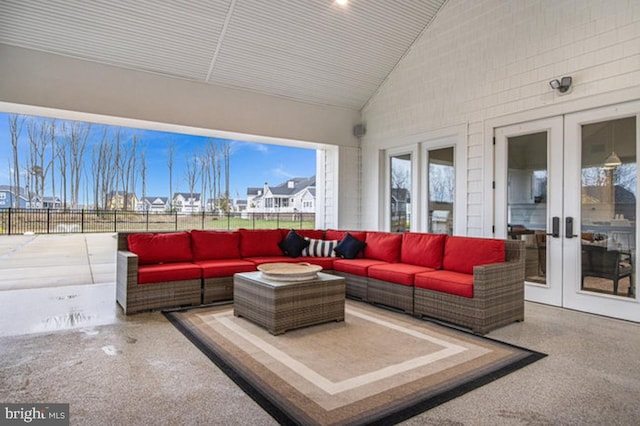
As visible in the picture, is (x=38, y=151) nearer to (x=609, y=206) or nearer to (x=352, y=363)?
(x=352, y=363)

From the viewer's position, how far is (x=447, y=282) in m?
3.71

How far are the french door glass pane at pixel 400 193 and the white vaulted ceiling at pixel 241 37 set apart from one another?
158 cm

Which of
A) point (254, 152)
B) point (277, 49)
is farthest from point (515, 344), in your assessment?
point (254, 152)

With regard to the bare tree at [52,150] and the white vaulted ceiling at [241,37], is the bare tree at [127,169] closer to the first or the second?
the bare tree at [52,150]

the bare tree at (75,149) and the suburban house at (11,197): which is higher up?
the bare tree at (75,149)

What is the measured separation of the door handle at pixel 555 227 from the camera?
14.5 feet

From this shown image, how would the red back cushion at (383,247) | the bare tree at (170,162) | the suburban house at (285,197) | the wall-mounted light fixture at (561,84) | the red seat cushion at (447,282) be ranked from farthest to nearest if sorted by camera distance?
the suburban house at (285,197)
the bare tree at (170,162)
the red back cushion at (383,247)
the wall-mounted light fixture at (561,84)
the red seat cushion at (447,282)

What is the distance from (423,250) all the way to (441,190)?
5.83ft

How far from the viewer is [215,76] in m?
5.78

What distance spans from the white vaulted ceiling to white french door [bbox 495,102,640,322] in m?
2.53

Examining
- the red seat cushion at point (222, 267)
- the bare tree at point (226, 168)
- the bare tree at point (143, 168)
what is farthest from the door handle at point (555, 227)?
the bare tree at point (143, 168)

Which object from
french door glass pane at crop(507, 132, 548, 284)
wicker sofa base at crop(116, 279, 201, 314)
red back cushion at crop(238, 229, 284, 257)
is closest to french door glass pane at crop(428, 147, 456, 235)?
french door glass pane at crop(507, 132, 548, 284)

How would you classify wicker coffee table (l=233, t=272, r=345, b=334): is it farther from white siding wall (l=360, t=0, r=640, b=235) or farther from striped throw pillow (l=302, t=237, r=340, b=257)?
white siding wall (l=360, t=0, r=640, b=235)

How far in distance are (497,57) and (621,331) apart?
3.59 meters
